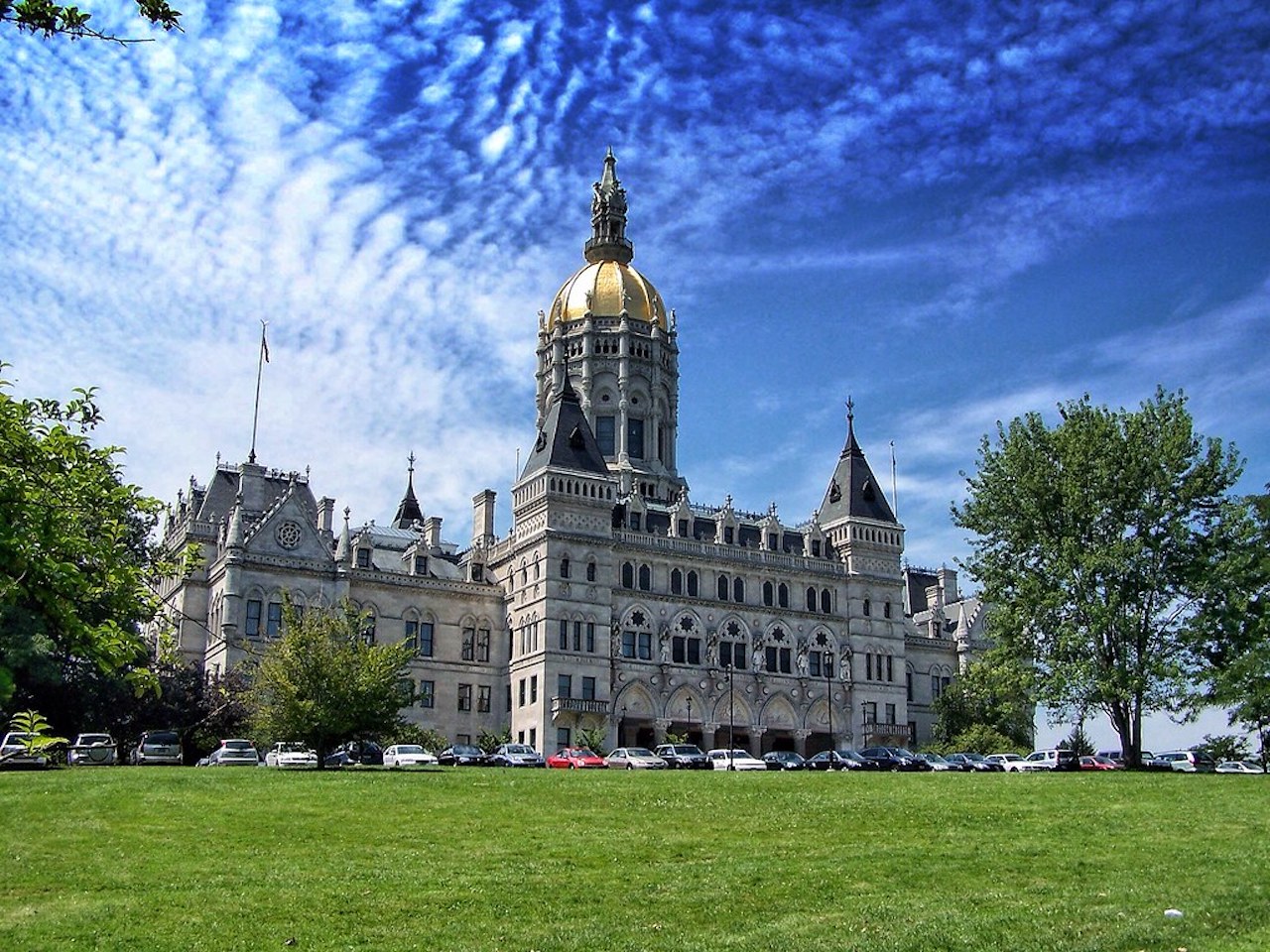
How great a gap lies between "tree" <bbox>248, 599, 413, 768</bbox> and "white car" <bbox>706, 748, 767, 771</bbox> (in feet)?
59.0

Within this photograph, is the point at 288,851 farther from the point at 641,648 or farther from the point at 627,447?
the point at 627,447

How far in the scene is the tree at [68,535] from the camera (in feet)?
43.4

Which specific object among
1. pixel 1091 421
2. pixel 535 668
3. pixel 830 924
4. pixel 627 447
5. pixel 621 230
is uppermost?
pixel 621 230

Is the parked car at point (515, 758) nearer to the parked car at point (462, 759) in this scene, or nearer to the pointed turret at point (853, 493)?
the parked car at point (462, 759)

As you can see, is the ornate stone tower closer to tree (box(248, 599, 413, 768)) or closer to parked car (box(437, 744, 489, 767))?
parked car (box(437, 744, 489, 767))

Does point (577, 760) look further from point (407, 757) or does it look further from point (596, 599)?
point (596, 599)

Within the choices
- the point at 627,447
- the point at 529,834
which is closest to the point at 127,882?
the point at 529,834

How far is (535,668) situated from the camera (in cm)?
8194

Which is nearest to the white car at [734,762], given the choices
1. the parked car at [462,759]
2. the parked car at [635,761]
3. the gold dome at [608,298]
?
the parked car at [635,761]

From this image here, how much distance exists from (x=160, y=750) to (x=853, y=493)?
50908 millimetres

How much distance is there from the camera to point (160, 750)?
58.6 metres

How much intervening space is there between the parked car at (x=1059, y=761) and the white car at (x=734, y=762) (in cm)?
1254

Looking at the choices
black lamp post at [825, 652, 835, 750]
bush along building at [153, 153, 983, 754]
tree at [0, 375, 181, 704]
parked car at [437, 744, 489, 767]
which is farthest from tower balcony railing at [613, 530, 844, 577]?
tree at [0, 375, 181, 704]

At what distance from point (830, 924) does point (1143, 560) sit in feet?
114
